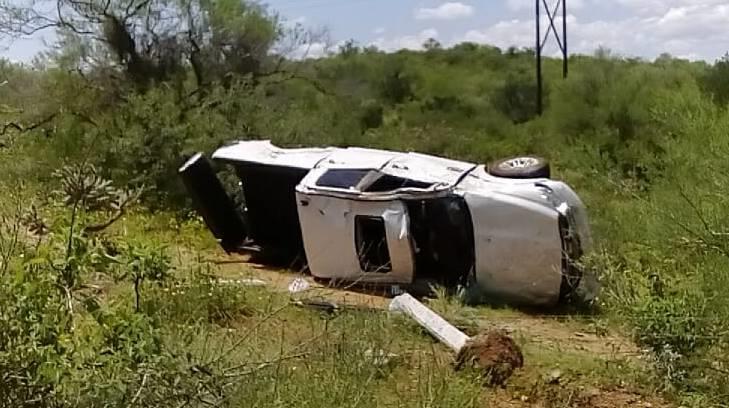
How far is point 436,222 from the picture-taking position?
9.02m

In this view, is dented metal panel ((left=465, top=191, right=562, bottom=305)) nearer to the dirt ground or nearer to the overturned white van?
the overturned white van

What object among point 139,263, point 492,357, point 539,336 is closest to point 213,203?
point 539,336

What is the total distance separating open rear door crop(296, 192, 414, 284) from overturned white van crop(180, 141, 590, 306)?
0.01 metres

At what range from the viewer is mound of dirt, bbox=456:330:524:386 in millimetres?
5922

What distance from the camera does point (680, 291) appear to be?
5.64m

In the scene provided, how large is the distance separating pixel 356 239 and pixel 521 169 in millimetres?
1815

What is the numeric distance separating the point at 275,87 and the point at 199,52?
1.65 meters

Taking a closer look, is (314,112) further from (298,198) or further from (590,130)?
(298,198)

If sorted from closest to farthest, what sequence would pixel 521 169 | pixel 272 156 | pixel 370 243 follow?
pixel 521 169 → pixel 370 243 → pixel 272 156

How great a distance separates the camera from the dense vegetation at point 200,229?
3148 mm

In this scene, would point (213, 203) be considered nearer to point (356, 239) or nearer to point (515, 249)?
point (356, 239)

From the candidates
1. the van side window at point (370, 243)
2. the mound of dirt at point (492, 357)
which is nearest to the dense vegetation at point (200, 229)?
the mound of dirt at point (492, 357)

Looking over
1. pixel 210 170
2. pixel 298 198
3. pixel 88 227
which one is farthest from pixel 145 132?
pixel 88 227

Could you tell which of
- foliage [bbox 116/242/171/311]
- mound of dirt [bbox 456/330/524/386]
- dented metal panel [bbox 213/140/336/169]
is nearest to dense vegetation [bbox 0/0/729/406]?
foliage [bbox 116/242/171/311]
